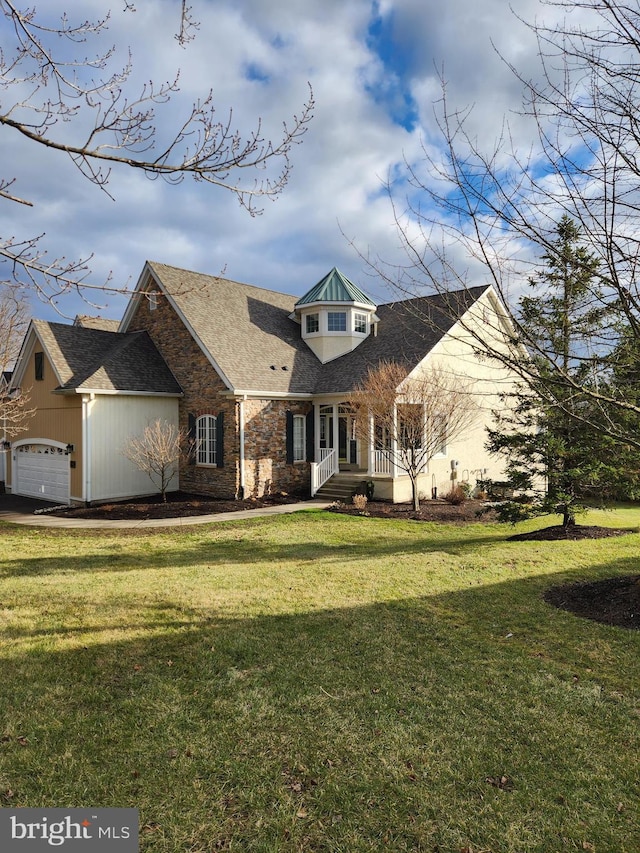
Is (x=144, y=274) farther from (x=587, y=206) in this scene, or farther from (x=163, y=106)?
(x=587, y=206)

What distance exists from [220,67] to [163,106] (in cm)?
83

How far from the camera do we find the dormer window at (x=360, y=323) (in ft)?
69.0

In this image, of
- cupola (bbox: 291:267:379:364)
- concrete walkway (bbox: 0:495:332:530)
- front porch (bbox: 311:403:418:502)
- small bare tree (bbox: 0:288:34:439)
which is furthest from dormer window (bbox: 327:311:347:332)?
small bare tree (bbox: 0:288:34:439)

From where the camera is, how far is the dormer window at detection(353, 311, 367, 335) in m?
21.0

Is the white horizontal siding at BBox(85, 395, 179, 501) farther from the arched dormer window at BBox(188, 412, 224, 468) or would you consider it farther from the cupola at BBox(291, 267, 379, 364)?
the cupola at BBox(291, 267, 379, 364)

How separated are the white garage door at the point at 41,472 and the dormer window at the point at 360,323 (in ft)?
38.3

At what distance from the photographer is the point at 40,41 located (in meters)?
4.28

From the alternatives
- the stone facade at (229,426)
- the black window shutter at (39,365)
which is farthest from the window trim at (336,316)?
the black window shutter at (39,365)

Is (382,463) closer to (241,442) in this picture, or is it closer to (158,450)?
(241,442)

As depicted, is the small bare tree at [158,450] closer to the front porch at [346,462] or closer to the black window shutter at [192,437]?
the black window shutter at [192,437]

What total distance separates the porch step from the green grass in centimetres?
888

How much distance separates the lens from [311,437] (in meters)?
18.9

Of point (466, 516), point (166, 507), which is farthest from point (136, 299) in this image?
point (466, 516)

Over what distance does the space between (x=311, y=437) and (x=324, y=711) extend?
14765 mm
